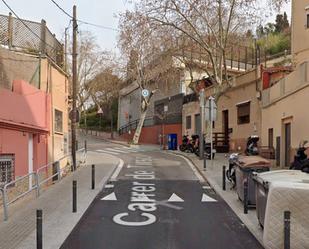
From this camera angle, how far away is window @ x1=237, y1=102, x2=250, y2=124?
3372 centimetres

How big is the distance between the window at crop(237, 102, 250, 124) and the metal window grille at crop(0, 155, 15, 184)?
67.8ft

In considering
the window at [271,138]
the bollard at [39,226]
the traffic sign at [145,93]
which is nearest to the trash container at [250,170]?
the bollard at [39,226]

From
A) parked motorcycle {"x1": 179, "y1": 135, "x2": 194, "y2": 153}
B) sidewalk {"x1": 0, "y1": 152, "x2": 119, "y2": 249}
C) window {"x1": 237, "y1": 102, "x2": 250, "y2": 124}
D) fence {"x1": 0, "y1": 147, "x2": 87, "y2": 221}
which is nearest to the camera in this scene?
sidewalk {"x1": 0, "y1": 152, "x2": 119, "y2": 249}

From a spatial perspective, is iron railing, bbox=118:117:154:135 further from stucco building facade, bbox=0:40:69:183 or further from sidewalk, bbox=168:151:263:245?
sidewalk, bbox=168:151:263:245

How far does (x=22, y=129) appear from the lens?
55.2 ft

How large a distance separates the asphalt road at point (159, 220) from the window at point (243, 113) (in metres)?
16.4

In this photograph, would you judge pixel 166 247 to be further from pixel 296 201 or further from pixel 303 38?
pixel 303 38

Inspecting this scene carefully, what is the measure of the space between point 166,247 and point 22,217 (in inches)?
172

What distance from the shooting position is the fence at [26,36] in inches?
743

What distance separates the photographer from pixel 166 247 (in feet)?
28.6

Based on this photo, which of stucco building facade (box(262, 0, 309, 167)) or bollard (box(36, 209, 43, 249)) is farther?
stucco building facade (box(262, 0, 309, 167))

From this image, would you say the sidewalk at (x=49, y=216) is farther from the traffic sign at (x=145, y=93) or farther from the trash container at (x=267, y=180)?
the traffic sign at (x=145, y=93)

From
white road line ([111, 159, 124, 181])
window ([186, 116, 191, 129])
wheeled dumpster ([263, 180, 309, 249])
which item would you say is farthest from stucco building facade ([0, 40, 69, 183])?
window ([186, 116, 191, 129])

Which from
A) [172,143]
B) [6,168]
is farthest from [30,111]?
[172,143]
